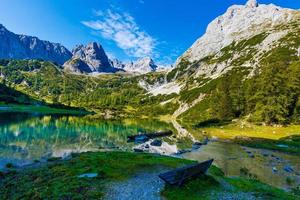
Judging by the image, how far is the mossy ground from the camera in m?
26.0

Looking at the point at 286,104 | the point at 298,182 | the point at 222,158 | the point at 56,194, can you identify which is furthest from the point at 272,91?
the point at 56,194

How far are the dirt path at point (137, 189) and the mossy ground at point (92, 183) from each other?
84 centimetres

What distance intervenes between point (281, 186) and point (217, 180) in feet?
36.4

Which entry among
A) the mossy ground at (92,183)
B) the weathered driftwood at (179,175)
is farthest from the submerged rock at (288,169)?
the weathered driftwood at (179,175)

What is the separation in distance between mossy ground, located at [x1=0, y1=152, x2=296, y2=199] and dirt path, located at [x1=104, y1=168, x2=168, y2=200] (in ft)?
2.76

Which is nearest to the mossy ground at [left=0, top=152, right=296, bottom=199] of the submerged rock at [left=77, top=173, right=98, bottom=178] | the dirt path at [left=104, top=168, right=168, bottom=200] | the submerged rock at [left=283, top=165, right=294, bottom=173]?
the submerged rock at [left=77, top=173, right=98, bottom=178]

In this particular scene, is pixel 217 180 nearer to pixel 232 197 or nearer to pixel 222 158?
pixel 232 197

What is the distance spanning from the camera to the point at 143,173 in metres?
34.2

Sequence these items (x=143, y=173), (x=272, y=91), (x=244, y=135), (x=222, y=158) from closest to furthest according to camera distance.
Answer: (x=143, y=173) < (x=222, y=158) < (x=244, y=135) < (x=272, y=91)

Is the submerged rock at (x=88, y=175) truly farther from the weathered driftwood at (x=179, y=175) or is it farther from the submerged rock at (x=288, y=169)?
the submerged rock at (x=288, y=169)

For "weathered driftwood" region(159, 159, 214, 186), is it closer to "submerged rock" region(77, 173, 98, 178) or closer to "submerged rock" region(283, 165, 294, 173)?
"submerged rock" region(77, 173, 98, 178)

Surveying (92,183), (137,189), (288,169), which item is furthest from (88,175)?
(288,169)

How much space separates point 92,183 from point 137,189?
16.4ft

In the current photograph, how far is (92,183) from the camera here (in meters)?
29.4
